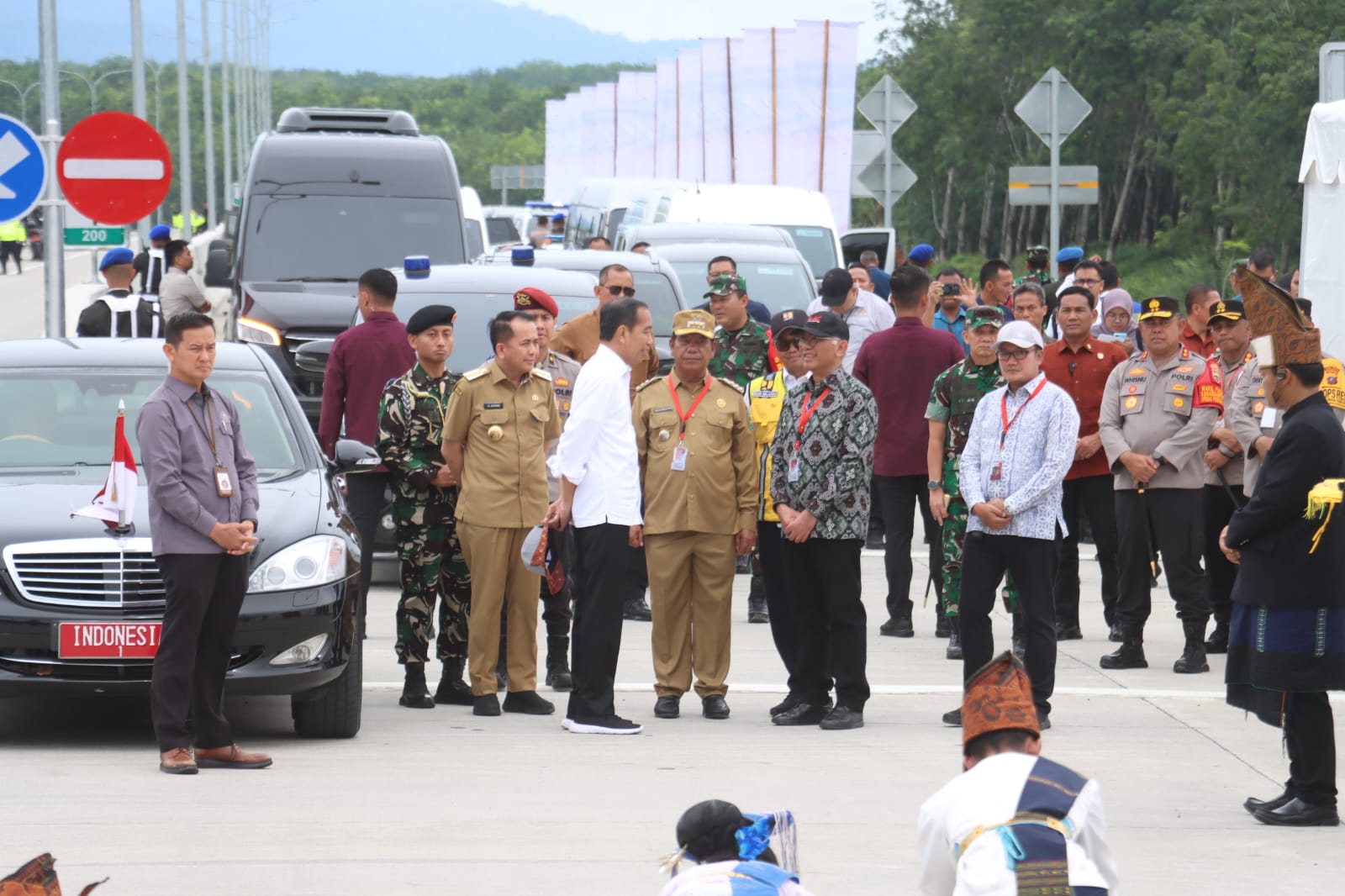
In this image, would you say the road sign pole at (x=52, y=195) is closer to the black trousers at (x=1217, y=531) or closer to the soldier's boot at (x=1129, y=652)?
the soldier's boot at (x=1129, y=652)

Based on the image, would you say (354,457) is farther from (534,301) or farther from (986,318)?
(986,318)

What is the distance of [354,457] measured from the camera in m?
9.38

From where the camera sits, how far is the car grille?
8.31 meters

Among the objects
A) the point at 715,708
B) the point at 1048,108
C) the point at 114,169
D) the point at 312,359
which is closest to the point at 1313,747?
the point at 715,708

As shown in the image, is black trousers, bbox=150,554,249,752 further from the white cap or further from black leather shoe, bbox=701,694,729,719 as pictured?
the white cap

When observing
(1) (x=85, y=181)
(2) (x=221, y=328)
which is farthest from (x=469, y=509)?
(2) (x=221, y=328)

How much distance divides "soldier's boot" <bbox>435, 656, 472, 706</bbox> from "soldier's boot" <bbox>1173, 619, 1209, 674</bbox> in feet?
12.7

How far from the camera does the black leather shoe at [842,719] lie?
9.49m

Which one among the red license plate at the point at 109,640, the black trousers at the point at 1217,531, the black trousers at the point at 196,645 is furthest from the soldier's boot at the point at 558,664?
the black trousers at the point at 1217,531

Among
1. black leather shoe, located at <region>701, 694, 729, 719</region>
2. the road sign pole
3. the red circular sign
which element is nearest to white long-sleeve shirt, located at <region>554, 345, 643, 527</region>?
black leather shoe, located at <region>701, 694, 729, 719</region>

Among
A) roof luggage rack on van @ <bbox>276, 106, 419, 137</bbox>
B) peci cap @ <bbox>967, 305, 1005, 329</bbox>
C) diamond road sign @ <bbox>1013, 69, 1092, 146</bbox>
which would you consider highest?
diamond road sign @ <bbox>1013, 69, 1092, 146</bbox>

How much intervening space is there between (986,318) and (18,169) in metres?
7.32

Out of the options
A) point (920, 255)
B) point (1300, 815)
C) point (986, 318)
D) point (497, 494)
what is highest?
point (986, 318)

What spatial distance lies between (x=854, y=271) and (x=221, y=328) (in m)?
10.2
